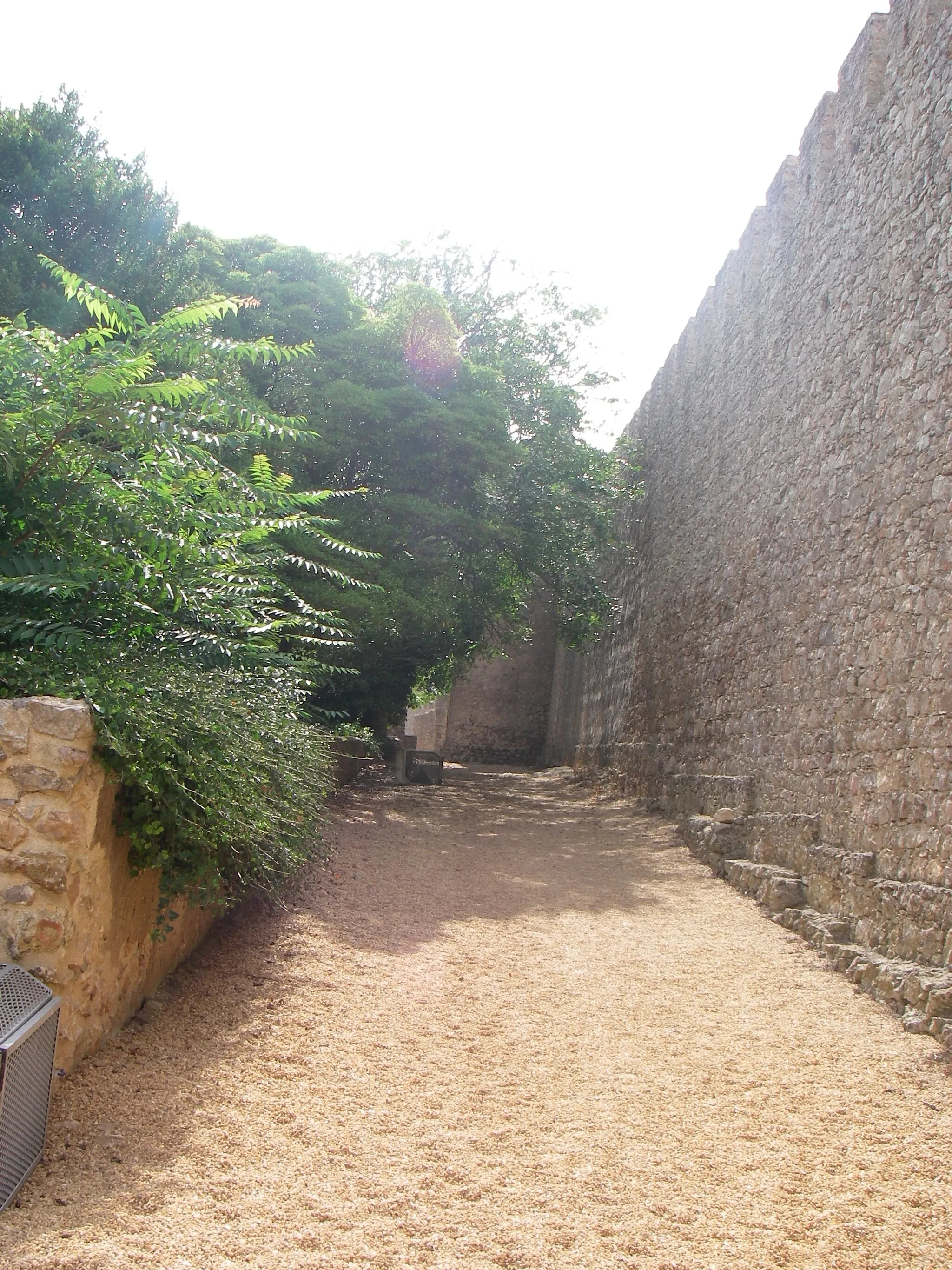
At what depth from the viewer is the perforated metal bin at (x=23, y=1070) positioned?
2.72 meters

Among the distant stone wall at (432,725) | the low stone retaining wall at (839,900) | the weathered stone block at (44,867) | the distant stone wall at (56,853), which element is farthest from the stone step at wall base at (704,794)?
the distant stone wall at (432,725)

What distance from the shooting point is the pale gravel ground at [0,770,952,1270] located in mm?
2771

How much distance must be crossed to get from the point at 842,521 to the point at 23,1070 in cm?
570

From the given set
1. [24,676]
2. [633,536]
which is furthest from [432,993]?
[633,536]

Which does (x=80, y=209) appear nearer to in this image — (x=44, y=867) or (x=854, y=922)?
(x=44, y=867)

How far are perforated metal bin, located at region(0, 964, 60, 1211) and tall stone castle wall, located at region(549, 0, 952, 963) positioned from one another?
379cm

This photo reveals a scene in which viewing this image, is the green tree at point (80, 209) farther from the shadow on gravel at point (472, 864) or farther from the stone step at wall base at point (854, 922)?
the stone step at wall base at point (854, 922)

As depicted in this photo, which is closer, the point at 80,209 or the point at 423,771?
the point at 80,209

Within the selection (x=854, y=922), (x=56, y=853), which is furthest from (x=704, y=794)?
(x=56, y=853)

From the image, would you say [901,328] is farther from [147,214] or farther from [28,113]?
[28,113]

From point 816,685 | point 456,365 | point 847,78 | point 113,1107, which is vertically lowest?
point 113,1107

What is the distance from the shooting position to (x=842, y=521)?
6.81 m

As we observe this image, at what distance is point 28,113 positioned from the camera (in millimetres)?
10234

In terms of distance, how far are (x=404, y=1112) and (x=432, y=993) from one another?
1275 millimetres
